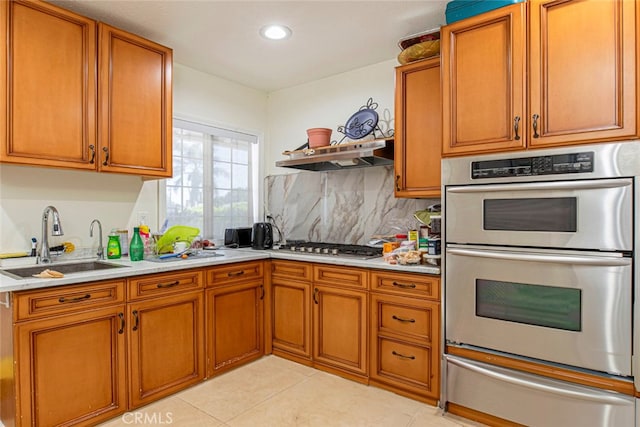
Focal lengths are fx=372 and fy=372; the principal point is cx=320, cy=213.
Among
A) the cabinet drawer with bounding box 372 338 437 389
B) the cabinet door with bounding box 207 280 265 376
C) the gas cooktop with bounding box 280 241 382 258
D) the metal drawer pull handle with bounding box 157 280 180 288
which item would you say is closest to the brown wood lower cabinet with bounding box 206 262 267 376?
the cabinet door with bounding box 207 280 265 376

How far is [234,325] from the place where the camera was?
9.07ft

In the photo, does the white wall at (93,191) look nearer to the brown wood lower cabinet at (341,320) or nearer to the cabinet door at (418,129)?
the brown wood lower cabinet at (341,320)

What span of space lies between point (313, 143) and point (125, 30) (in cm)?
157

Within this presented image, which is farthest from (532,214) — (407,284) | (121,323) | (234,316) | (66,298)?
(66,298)

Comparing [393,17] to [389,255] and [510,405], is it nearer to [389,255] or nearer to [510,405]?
[389,255]

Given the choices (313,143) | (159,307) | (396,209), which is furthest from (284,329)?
(313,143)

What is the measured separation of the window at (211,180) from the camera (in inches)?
126

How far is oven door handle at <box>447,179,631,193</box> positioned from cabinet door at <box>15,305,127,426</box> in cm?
210

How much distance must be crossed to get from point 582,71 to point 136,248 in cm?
275

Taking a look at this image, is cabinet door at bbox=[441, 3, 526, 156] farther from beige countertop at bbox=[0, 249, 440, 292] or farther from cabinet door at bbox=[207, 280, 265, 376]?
cabinet door at bbox=[207, 280, 265, 376]

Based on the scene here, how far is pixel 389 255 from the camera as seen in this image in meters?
2.48

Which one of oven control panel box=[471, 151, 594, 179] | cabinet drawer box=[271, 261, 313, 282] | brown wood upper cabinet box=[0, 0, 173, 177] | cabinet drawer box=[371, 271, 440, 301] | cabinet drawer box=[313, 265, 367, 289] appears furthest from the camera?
cabinet drawer box=[271, 261, 313, 282]

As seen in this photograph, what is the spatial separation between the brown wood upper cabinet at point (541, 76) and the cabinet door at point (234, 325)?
177 centimetres

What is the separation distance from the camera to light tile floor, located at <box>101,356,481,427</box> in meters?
2.10
